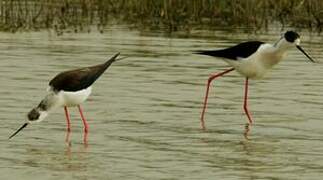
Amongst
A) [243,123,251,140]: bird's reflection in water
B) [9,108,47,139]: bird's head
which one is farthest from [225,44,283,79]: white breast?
[9,108,47,139]: bird's head

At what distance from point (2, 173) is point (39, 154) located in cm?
85

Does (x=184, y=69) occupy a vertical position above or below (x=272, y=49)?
below

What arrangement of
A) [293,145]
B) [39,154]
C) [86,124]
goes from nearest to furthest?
[39,154], [293,145], [86,124]

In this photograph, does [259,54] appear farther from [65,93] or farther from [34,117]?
[34,117]

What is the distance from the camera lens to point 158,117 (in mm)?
9867

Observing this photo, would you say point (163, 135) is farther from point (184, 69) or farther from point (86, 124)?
point (184, 69)

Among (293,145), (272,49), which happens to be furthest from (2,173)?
(272,49)

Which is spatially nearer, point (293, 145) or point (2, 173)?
point (2, 173)

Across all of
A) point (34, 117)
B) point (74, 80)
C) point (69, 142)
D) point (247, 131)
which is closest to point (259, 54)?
point (247, 131)

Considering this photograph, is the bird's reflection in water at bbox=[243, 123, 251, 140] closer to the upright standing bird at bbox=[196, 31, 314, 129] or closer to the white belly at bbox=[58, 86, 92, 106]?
the upright standing bird at bbox=[196, 31, 314, 129]

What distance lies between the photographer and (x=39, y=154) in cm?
811

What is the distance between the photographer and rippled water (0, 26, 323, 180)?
7.71 metres

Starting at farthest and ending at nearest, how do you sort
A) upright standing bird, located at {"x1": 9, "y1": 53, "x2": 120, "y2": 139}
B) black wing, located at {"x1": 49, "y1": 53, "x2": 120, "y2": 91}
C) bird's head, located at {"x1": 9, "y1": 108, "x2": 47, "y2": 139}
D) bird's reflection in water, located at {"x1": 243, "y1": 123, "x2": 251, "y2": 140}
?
1. bird's reflection in water, located at {"x1": 243, "y1": 123, "x2": 251, "y2": 140}
2. black wing, located at {"x1": 49, "y1": 53, "x2": 120, "y2": 91}
3. upright standing bird, located at {"x1": 9, "y1": 53, "x2": 120, "y2": 139}
4. bird's head, located at {"x1": 9, "y1": 108, "x2": 47, "y2": 139}

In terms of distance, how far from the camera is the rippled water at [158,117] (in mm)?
7715
